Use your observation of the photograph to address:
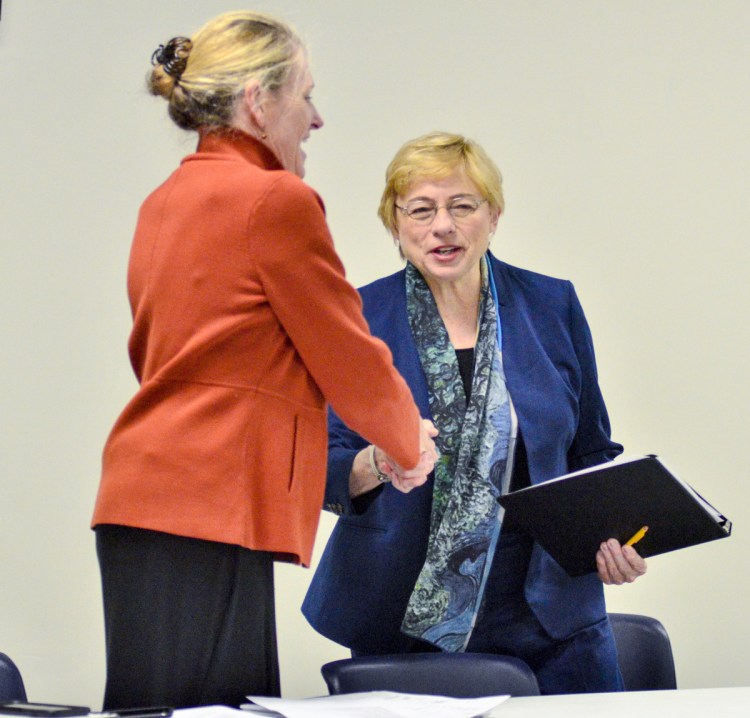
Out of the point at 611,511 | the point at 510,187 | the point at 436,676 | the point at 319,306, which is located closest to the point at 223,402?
the point at 319,306

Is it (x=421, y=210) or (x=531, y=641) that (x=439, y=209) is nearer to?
(x=421, y=210)

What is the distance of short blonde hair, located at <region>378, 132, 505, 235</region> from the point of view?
2090 mm

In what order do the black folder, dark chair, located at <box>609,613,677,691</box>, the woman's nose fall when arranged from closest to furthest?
the black folder < the woman's nose < dark chair, located at <box>609,613,677,691</box>

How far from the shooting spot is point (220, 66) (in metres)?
1.35

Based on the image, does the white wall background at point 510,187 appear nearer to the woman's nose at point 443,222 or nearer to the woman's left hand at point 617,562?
the woman's nose at point 443,222

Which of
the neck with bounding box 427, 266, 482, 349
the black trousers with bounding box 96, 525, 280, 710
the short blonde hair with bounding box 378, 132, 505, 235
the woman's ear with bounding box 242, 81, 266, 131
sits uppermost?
the short blonde hair with bounding box 378, 132, 505, 235

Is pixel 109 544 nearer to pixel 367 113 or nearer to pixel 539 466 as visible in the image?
pixel 539 466

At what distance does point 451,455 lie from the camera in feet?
6.60

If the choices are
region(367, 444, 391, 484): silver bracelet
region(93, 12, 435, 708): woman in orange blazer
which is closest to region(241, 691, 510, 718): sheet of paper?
region(93, 12, 435, 708): woman in orange blazer

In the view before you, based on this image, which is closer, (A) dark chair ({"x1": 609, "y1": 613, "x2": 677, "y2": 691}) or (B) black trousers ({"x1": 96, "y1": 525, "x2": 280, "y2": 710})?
(B) black trousers ({"x1": 96, "y1": 525, "x2": 280, "y2": 710})

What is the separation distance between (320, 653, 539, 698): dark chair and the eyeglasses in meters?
0.81

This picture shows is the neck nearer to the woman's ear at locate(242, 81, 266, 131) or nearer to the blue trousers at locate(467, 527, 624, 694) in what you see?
the blue trousers at locate(467, 527, 624, 694)

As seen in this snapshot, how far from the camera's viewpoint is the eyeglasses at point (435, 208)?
2088mm

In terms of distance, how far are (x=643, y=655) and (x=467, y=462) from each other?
694mm
